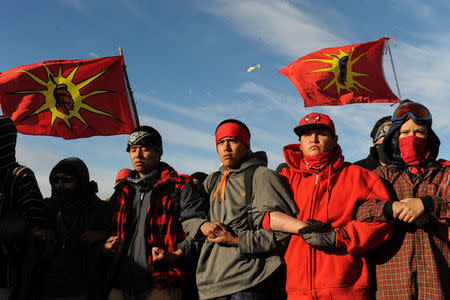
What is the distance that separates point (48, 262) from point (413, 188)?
3778mm

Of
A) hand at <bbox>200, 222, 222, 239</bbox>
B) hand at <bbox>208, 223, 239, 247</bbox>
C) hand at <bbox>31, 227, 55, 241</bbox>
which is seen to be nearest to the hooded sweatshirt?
hand at <bbox>208, 223, 239, 247</bbox>

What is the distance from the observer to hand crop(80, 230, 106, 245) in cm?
432

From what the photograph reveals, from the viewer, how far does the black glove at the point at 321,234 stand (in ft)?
10.1

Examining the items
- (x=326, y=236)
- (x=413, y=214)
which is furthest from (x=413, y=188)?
(x=326, y=236)

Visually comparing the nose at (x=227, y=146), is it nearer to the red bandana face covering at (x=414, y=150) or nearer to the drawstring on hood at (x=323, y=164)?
the drawstring on hood at (x=323, y=164)

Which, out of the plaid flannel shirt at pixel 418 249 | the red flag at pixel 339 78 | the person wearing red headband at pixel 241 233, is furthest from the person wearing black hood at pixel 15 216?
the red flag at pixel 339 78

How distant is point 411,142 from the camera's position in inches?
131

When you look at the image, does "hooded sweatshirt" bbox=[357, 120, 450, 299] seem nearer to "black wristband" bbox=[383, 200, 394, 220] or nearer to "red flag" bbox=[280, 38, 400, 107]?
"black wristband" bbox=[383, 200, 394, 220]

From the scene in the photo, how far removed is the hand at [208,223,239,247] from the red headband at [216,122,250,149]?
100cm

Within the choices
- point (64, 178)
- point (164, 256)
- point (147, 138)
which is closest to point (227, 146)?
point (147, 138)

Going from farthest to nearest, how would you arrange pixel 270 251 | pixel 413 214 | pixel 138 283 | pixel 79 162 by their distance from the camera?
pixel 79 162, pixel 138 283, pixel 270 251, pixel 413 214

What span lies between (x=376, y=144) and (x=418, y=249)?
2499 millimetres

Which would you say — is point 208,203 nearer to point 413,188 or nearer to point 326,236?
point 326,236

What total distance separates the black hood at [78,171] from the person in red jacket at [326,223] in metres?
2.47
